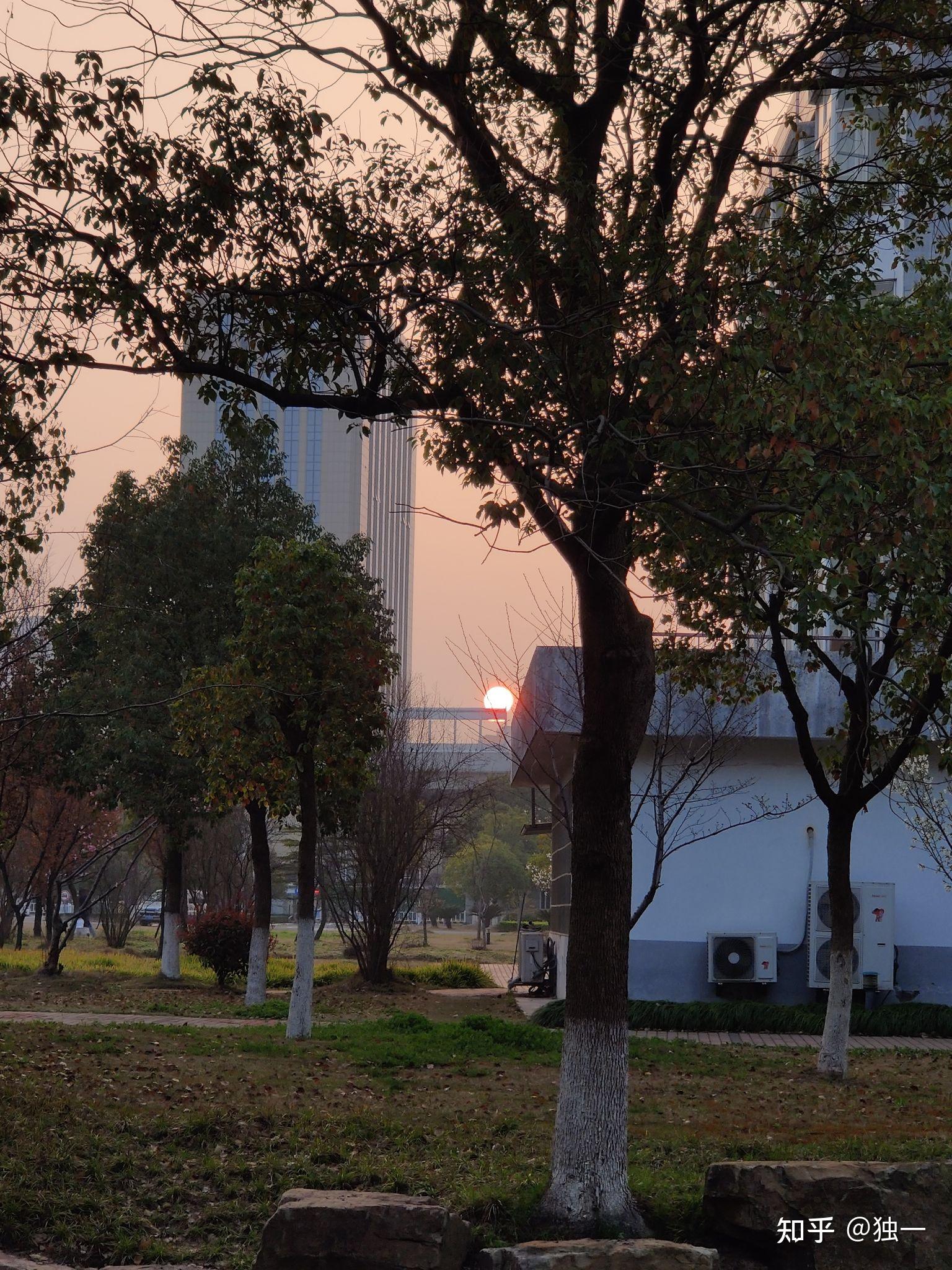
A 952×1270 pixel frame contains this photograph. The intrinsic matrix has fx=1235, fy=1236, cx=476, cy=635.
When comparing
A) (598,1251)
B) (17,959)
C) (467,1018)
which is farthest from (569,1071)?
(17,959)

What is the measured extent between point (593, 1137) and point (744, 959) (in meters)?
11.3

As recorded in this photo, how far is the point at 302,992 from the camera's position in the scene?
13586 millimetres

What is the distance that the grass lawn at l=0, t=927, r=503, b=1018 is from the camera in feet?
59.5

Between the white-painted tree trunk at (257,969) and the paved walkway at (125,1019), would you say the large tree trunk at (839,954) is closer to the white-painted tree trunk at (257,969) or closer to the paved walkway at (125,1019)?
the paved walkway at (125,1019)

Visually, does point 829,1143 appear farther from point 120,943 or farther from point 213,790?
point 120,943

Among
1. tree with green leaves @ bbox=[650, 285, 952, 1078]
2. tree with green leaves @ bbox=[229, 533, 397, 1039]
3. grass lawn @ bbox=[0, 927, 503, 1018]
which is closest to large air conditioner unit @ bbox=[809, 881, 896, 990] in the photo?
grass lawn @ bbox=[0, 927, 503, 1018]

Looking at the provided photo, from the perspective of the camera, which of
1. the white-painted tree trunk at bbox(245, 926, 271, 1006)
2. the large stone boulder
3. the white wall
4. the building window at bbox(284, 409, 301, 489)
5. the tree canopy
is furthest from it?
the building window at bbox(284, 409, 301, 489)

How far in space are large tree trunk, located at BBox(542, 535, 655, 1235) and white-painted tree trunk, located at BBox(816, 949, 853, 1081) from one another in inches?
210

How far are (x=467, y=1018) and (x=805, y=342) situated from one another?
30.9 ft

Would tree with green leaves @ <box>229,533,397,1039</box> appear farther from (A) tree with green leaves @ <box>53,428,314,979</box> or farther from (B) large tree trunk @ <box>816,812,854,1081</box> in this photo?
(A) tree with green leaves @ <box>53,428,314,979</box>

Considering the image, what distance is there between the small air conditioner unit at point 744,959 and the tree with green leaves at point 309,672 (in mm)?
6256

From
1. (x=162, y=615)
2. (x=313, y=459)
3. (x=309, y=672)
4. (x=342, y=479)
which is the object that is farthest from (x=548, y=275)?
(x=313, y=459)

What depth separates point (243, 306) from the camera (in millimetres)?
8273

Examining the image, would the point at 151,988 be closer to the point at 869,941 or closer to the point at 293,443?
the point at 869,941
